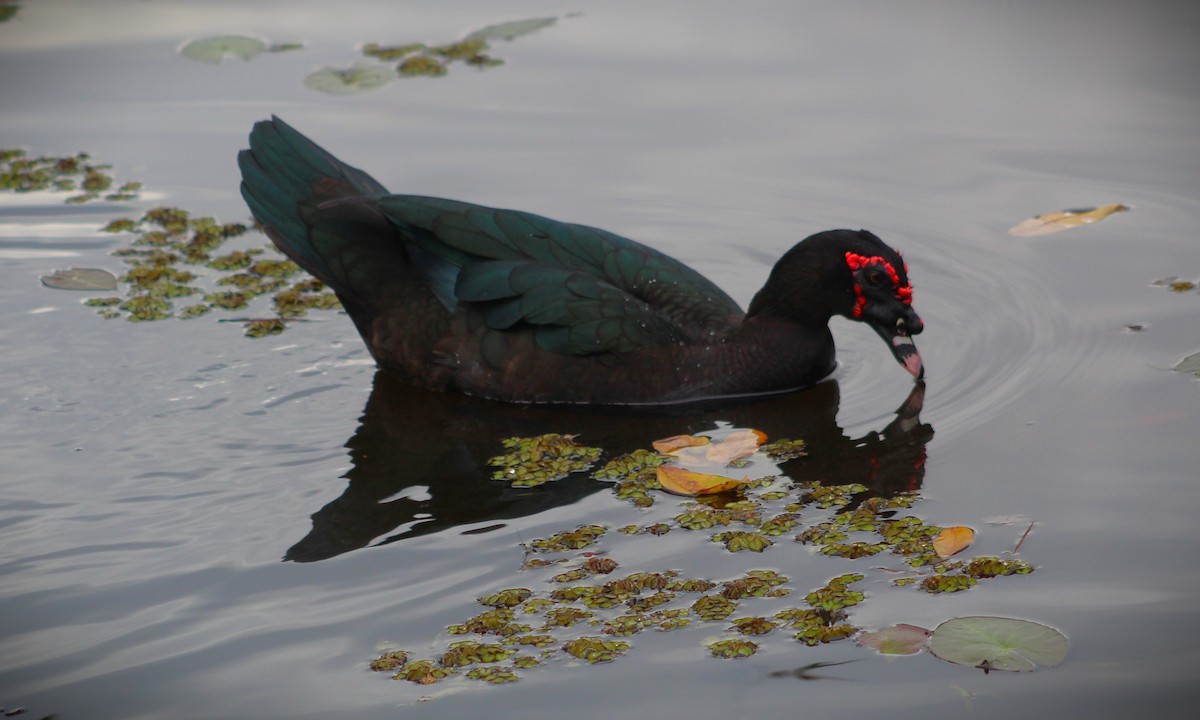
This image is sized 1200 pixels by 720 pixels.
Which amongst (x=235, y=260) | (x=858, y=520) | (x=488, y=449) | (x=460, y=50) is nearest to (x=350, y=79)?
(x=460, y=50)

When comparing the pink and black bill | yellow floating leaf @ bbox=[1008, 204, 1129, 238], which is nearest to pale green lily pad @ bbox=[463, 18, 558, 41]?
yellow floating leaf @ bbox=[1008, 204, 1129, 238]

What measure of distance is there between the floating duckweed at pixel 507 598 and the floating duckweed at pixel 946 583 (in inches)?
54.6

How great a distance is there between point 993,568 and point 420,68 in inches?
279

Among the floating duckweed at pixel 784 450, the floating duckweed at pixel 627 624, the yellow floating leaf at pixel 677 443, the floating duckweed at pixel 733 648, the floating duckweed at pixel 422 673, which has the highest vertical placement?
the yellow floating leaf at pixel 677 443

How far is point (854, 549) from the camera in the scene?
5.44m

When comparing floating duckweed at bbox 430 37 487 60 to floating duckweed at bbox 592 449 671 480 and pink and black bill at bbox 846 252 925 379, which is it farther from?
floating duckweed at bbox 592 449 671 480

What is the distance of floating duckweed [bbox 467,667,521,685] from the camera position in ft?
15.6

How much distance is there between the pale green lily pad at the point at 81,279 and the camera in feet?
27.1

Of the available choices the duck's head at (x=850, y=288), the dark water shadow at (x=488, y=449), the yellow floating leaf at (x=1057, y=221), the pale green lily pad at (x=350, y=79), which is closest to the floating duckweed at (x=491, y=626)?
the dark water shadow at (x=488, y=449)

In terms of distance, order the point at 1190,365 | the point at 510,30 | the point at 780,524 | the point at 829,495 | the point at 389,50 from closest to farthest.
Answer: the point at 780,524 → the point at 829,495 → the point at 1190,365 → the point at 389,50 → the point at 510,30

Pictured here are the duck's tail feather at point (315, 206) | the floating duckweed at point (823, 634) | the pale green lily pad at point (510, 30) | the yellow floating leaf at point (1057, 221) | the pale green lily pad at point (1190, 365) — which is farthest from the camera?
the pale green lily pad at point (510, 30)

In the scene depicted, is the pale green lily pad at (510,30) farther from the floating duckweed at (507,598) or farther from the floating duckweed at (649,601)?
the floating duckweed at (649,601)

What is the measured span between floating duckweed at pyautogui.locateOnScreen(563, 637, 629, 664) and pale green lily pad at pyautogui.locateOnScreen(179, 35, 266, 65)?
780 centimetres

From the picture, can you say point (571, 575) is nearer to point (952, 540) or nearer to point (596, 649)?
point (596, 649)
